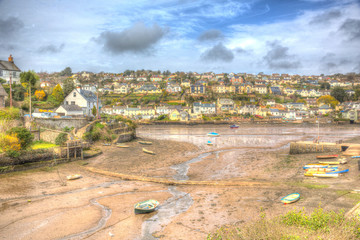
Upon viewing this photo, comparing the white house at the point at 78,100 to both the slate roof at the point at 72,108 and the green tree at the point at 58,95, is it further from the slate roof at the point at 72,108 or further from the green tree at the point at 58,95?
the green tree at the point at 58,95

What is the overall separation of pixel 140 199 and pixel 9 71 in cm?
5610

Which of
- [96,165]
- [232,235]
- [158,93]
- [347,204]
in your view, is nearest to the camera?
[232,235]

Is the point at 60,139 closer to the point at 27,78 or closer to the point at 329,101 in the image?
the point at 27,78

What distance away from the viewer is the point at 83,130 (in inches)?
1420

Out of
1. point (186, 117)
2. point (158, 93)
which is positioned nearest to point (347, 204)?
point (186, 117)

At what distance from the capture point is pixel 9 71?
5766cm

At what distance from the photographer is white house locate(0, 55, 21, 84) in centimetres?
5656

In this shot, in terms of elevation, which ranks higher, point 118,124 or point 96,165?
point 118,124

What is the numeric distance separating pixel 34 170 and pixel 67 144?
4.60m

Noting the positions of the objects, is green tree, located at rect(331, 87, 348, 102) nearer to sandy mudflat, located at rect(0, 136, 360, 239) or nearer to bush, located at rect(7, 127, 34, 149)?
sandy mudflat, located at rect(0, 136, 360, 239)

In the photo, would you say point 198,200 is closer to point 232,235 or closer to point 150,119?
point 232,235

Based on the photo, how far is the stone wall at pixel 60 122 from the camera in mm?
35656

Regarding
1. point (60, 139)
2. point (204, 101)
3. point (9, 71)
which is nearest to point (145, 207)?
point (60, 139)

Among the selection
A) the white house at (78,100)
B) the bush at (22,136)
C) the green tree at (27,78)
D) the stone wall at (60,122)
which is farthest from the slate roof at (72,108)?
the bush at (22,136)
